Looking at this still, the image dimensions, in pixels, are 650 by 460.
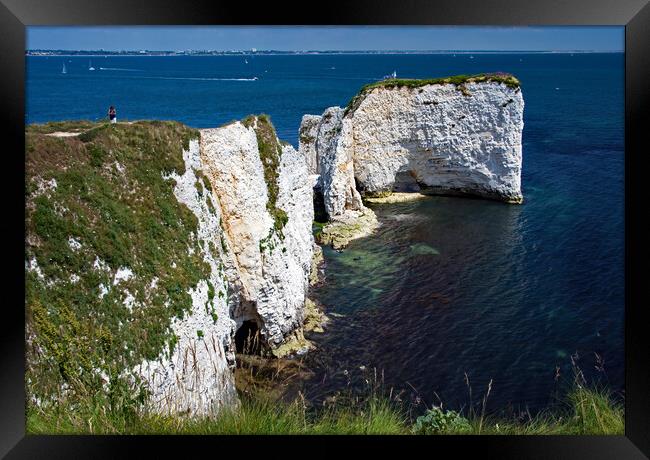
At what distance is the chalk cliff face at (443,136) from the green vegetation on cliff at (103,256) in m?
28.1

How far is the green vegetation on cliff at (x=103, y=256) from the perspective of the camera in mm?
11828

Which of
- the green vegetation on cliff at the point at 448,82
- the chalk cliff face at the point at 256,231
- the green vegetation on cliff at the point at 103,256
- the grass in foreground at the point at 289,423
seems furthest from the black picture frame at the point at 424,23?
the green vegetation on cliff at the point at 448,82

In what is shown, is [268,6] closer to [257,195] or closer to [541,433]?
[541,433]

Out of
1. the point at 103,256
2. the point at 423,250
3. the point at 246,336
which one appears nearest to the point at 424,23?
the point at 103,256

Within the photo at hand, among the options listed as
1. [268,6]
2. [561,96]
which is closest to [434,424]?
[268,6]

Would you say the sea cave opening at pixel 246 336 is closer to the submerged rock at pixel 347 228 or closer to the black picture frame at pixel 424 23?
the submerged rock at pixel 347 228

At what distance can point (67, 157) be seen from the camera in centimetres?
1495

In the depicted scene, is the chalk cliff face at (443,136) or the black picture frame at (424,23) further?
the chalk cliff face at (443,136)

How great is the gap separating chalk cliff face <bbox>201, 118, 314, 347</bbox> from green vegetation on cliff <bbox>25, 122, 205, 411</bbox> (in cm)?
301

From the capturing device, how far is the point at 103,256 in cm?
1425

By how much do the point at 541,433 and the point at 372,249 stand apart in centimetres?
2783

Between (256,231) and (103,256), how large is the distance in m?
8.56


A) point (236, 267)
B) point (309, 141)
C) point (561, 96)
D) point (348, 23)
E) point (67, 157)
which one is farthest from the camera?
point (561, 96)

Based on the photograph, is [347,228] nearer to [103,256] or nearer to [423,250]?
[423,250]
